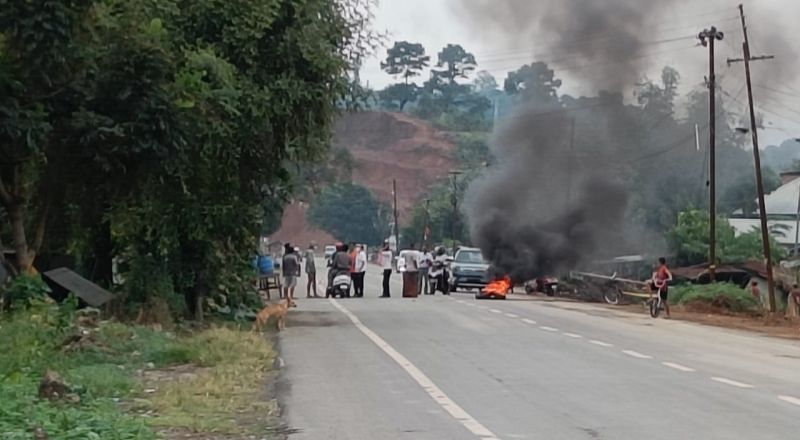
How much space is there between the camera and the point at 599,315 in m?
30.4

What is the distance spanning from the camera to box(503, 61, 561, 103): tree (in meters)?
47.3

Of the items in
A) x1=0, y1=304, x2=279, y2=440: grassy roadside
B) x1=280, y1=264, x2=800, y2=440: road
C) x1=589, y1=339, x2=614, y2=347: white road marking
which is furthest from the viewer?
x1=589, y1=339, x2=614, y2=347: white road marking

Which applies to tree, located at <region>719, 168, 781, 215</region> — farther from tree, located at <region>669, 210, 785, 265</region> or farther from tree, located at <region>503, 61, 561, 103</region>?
tree, located at <region>503, 61, 561, 103</region>

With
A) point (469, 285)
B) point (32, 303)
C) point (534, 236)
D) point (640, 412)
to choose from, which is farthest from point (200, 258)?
point (534, 236)

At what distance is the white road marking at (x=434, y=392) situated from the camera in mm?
10438

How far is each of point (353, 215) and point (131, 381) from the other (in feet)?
360

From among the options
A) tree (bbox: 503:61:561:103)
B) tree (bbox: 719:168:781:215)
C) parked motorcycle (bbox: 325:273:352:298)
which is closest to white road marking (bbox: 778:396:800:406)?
parked motorcycle (bbox: 325:273:352:298)

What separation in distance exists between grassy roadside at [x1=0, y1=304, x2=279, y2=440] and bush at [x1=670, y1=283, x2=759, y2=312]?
20195 mm

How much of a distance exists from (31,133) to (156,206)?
5.29 metres

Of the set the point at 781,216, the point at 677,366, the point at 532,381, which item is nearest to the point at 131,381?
the point at 532,381

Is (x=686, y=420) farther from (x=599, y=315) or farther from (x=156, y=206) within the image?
(x=599, y=315)

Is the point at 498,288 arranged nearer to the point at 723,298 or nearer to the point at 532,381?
the point at 723,298

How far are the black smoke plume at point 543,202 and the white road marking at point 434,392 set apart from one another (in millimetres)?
29336

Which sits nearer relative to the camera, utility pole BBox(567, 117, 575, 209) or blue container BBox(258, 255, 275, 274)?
blue container BBox(258, 255, 275, 274)
